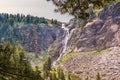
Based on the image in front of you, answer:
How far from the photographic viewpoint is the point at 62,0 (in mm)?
16641

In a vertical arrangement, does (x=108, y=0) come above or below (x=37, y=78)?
above

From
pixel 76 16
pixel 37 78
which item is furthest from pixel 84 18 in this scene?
pixel 37 78

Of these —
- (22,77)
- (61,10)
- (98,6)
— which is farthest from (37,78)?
(98,6)

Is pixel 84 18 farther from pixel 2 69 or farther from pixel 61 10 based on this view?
pixel 2 69

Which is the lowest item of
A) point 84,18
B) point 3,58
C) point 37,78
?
point 37,78

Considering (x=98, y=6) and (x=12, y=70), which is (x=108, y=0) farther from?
(x=12, y=70)

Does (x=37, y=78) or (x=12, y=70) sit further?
(x=37, y=78)

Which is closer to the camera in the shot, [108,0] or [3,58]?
[108,0]

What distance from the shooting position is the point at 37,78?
17812mm

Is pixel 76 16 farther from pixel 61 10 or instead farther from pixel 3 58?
pixel 3 58

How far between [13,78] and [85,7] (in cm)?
530

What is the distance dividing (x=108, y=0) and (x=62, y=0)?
2389mm

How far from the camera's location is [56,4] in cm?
1688

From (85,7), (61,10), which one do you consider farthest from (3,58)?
(85,7)
